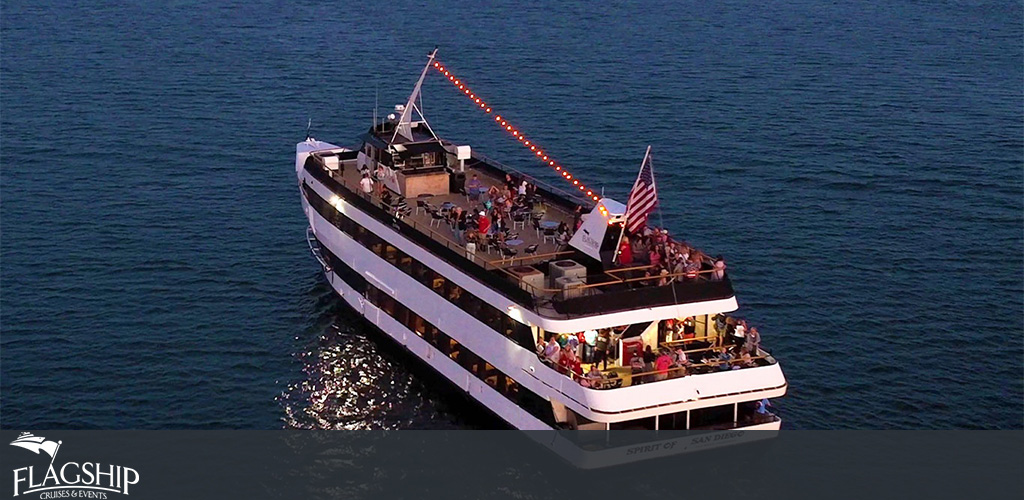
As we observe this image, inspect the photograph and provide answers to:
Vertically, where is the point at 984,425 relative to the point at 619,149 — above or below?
below

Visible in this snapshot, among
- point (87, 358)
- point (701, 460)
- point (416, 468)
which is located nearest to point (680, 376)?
point (701, 460)

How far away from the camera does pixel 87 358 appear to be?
6906cm

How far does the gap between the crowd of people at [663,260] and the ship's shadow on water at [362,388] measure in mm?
8107

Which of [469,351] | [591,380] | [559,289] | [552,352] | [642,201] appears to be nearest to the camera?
[591,380]

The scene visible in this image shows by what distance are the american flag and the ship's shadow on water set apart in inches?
367

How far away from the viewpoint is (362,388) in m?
66.9

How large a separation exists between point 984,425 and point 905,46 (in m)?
72.2

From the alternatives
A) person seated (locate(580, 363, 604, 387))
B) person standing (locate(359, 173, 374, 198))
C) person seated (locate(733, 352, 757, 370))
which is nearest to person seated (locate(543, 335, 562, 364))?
person seated (locate(580, 363, 604, 387))

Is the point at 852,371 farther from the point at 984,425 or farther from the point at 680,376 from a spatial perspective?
the point at 680,376

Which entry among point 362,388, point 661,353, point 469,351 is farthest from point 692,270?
point 362,388

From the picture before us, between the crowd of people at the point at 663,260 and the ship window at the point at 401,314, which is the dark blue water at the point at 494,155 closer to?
the ship window at the point at 401,314

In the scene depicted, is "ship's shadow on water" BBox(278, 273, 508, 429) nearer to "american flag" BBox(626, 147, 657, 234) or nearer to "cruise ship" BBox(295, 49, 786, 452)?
"cruise ship" BBox(295, 49, 786, 452)

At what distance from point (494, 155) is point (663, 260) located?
39.5m

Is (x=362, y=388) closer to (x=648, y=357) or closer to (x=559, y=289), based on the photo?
(x=559, y=289)
